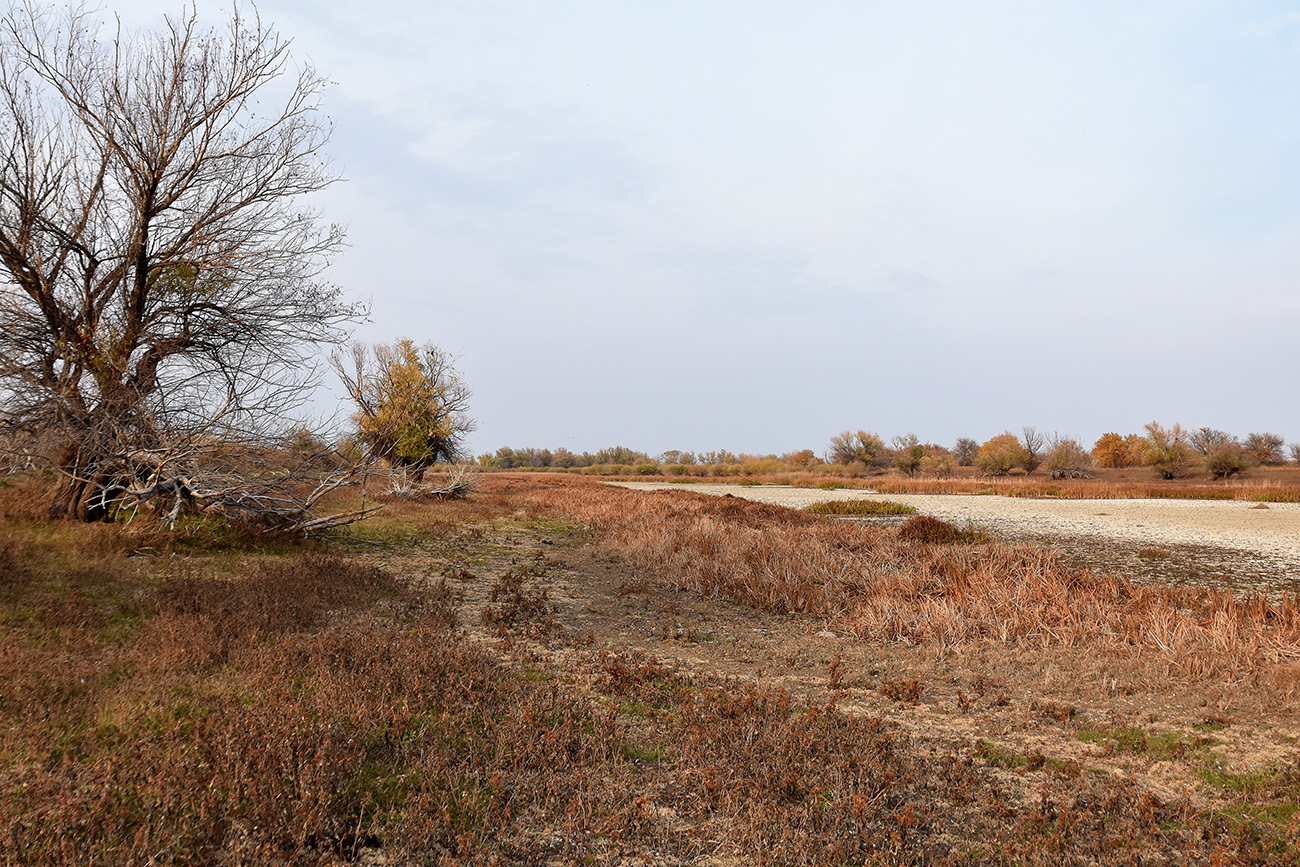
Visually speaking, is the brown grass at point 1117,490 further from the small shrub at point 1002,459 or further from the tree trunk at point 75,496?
the tree trunk at point 75,496

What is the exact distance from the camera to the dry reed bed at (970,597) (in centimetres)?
744

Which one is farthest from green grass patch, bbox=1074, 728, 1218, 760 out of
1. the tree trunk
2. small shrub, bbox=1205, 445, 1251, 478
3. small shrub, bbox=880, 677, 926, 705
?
small shrub, bbox=1205, 445, 1251, 478

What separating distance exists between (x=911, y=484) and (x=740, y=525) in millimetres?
33706

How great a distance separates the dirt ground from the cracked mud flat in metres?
6.97

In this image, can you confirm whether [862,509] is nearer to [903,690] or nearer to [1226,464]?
[903,690]

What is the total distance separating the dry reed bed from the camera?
744cm

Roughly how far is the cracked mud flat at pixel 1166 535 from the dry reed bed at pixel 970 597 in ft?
10.7

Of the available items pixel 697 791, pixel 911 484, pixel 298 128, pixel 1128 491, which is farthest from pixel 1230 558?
pixel 911 484

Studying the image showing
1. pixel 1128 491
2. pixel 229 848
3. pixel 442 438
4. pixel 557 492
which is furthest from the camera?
pixel 1128 491

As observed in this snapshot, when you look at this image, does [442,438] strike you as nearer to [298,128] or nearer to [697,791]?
[298,128]

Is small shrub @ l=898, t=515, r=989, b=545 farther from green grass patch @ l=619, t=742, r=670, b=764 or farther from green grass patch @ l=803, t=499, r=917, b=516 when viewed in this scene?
green grass patch @ l=619, t=742, r=670, b=764

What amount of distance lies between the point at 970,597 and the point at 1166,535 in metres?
13.8

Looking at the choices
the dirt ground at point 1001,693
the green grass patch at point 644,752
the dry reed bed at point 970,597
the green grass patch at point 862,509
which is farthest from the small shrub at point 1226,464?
the green grass patch at point 644,752

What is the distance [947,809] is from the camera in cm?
404
